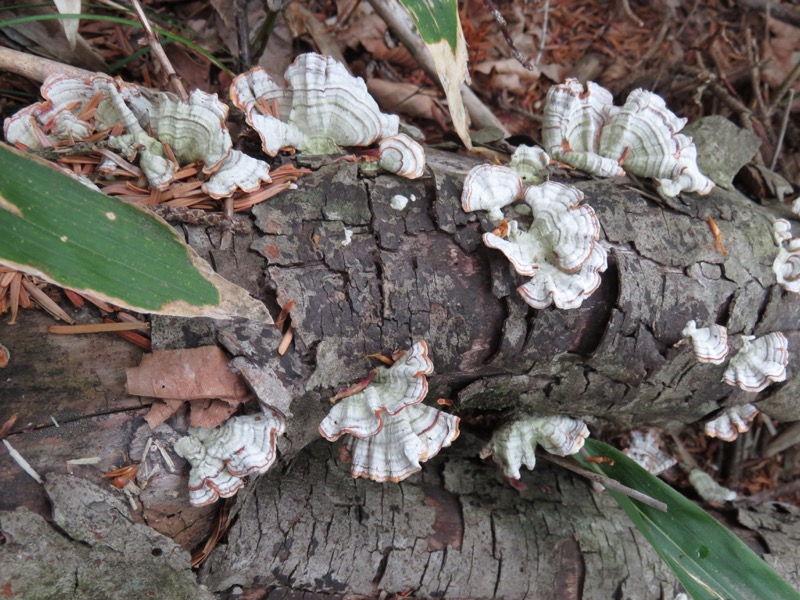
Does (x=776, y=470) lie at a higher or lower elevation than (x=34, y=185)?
lower

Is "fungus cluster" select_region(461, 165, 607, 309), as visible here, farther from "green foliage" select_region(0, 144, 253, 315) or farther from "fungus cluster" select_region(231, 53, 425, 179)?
"green foliage" select_region(0, 144, 253, 315)

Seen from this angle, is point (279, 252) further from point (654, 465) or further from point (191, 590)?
point (654, 465)

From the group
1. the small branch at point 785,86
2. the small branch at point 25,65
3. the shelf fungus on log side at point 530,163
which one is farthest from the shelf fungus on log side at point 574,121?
the small branch at point 785,86

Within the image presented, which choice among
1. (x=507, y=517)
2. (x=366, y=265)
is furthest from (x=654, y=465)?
(x=366, y=265)

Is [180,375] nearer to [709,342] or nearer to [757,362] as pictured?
[709,342]

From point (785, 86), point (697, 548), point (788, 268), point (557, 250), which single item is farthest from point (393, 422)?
point (785, 86)
